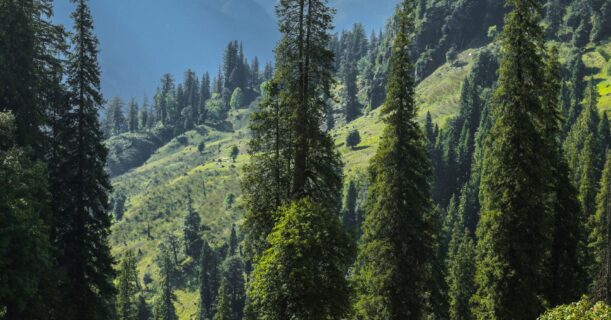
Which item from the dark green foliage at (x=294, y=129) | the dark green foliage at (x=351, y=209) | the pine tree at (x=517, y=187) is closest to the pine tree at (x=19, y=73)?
the dark green foliage at (x=294, y=129)

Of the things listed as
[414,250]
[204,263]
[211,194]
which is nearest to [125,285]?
[204,263]

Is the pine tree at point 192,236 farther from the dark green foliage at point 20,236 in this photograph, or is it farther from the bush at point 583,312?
the bush at point 583,312

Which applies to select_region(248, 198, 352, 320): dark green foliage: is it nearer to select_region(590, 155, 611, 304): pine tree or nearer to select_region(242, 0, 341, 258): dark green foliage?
select_region(242, 0, 341, 258): dark green foliage

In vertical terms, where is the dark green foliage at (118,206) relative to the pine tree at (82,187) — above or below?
above

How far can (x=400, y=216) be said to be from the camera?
27203 millimetres

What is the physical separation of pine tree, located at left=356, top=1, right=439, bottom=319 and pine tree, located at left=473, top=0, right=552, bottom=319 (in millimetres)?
3345

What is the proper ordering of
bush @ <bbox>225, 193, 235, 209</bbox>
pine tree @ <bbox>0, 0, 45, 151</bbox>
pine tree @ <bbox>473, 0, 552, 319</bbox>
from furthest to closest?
bush @ <bbox>225, 193, 235, 209</bbox>
pine tree @ <bbox>0, 0, 45, 151</bbox>
pine tree @ <bbox>473, 0, 552, 319</bbox>

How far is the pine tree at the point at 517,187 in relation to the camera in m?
25.3

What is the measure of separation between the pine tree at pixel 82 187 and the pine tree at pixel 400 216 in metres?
16.7

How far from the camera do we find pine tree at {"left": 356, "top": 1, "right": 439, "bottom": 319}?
2725cm

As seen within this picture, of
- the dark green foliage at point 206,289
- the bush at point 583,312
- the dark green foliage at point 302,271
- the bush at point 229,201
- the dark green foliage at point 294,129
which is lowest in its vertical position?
the dark green foliage at point 206,289

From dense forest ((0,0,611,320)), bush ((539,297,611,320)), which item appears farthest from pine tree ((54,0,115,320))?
bush ((539,297,611,320))

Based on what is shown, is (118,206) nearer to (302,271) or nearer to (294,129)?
(294,129)

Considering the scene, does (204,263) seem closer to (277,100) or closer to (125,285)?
(125,285)
